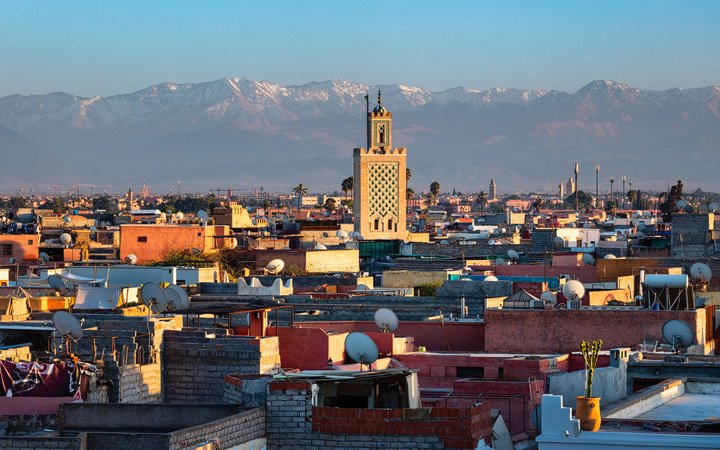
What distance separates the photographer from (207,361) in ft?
48.3

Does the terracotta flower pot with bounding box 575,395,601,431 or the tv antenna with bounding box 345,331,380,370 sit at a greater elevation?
the tv antenna with bounding box 345,331,380,370

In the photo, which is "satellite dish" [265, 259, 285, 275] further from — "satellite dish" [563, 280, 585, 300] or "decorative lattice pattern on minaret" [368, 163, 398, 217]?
"decorative lattice pattern on minaret" [368, 163, 398, 217]

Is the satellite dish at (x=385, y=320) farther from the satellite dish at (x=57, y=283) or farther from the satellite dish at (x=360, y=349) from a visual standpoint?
the satellite dish at (x=57, y=283)

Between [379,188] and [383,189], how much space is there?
0.50 ft

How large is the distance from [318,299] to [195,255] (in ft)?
55.4

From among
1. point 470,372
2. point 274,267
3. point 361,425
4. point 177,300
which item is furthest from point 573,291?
point 274,267

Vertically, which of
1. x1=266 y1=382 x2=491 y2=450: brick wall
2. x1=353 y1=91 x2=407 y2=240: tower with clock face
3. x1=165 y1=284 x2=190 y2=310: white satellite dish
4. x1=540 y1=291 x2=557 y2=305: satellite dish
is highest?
x1=353 y1=91 x2=407 y2=240: tower with clock face

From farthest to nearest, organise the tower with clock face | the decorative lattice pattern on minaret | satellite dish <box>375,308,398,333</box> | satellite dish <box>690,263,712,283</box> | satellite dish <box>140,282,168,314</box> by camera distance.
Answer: the decorative lattice pattern on minaret → the tower with clock face → satellite dish <box>690,263,712,283</box> → satellite dish <box>375,308,398,333</box> → satellite dish <box>140,282,168,314</box>

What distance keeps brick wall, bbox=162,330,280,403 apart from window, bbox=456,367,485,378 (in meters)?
2.46

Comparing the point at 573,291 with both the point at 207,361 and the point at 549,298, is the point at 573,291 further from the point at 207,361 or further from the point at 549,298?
the point at 207,361

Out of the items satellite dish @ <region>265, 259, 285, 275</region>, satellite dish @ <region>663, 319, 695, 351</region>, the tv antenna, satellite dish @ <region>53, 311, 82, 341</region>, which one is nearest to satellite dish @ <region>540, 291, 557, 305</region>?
satellite dish @ <region>663, 319, 695, 351</region>

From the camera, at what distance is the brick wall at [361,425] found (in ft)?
37.0

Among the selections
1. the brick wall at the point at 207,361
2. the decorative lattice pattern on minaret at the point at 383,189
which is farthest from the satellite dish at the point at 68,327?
the decorative lattice pattern on minaret at the point at 383,189

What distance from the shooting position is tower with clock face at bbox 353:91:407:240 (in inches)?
2377
